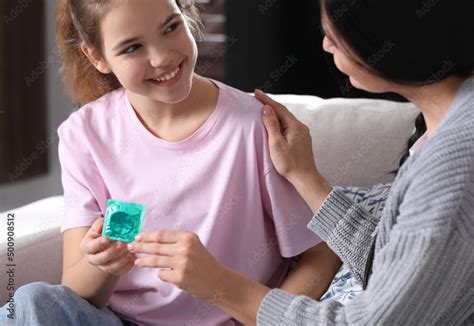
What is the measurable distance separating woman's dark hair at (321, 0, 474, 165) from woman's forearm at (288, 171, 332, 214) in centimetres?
40

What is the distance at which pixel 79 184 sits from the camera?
165cm

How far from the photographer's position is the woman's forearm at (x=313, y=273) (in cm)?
157

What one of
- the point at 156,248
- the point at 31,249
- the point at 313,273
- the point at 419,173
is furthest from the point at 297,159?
the point at 31,249

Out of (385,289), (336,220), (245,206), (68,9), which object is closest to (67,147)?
(68,9)

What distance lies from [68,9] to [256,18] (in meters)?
1.22

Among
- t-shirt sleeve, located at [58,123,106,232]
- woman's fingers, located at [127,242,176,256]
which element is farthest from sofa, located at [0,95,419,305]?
woman's fingers, located at [127,242,176,256]

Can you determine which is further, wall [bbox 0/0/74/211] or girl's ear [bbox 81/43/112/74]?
wall [bbox 0/0/74/211]

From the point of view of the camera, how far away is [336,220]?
1.38m

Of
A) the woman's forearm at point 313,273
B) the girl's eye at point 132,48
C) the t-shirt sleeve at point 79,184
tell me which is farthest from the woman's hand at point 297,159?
the t-shirt sleeve at point 79,184

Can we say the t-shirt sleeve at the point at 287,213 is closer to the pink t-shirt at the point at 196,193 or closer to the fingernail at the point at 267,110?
the pink t-shirt at the point at 196,193

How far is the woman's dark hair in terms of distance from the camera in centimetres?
105

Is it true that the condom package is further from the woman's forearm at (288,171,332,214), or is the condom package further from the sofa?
the sofa

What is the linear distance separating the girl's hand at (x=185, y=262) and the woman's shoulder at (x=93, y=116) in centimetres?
45

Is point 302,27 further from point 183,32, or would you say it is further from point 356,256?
point 356,256
